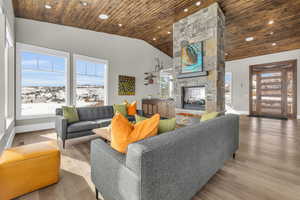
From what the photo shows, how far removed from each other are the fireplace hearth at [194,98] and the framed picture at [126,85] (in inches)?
98.7

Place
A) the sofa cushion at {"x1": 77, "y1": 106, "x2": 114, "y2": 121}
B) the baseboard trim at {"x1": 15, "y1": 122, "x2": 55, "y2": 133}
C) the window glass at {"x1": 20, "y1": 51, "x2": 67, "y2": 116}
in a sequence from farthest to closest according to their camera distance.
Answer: the window glass at {"x1": 20, "y1": 51, "x2": 67, "y2": 116} < the baseboard trim at {"x1": 15, "y1": 122, "x2": 55, "y2": 133} < the sofa cushion at {"x1": 77, "y1": 106, "x2": 114, "y2": 121}

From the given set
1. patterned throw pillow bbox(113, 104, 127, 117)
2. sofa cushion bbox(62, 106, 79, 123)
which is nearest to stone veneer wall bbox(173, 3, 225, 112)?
patterned throw pillow bbox(113, 104, 127, 117)

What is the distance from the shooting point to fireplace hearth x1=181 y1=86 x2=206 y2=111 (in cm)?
427

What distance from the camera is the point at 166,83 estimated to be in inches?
267

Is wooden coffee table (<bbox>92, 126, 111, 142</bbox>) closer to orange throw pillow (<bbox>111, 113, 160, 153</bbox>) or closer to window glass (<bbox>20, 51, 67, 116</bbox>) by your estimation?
orange throw pillow (<bbox>111, 113, 160, 153</bbox>)

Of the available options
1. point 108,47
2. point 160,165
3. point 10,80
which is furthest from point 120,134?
point 108,47

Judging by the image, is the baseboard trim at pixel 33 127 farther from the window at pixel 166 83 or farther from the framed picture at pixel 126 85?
the window at pixel 166 83

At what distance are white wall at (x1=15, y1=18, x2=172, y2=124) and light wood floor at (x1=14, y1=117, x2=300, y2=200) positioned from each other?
11.1 feet

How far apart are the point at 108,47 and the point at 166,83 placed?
3.05 m

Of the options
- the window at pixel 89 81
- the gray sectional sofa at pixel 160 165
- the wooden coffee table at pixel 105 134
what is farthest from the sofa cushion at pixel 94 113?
the gray sectional sofa at pixel 160 165

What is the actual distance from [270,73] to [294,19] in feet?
10.1

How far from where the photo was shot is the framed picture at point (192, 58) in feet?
13.0

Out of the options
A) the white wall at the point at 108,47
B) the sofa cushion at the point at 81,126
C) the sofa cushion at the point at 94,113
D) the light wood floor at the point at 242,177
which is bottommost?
the light wood floor at the point at 242,177

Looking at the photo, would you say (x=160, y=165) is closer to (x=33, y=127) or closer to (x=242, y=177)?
(x=242, y=177)
